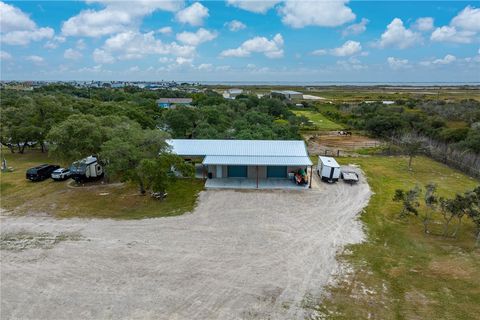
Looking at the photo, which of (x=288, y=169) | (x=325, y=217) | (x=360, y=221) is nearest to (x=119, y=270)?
(x=325, y=217)

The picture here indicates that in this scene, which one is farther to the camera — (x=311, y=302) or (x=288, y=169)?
(x=288, y=169)

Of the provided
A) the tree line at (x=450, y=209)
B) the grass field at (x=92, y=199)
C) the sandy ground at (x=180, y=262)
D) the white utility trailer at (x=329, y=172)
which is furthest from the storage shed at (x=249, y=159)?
the tree line at (x=450, y=209)

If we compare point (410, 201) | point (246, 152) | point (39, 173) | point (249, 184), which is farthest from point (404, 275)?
point (39, 173)

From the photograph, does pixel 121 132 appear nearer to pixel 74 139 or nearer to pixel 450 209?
pixel 74 139

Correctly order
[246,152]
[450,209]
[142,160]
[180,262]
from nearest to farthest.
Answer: [180,262] → [450,209] → [142,160] → [246,152]

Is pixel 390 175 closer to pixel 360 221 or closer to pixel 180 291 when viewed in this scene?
pixel 360 221
